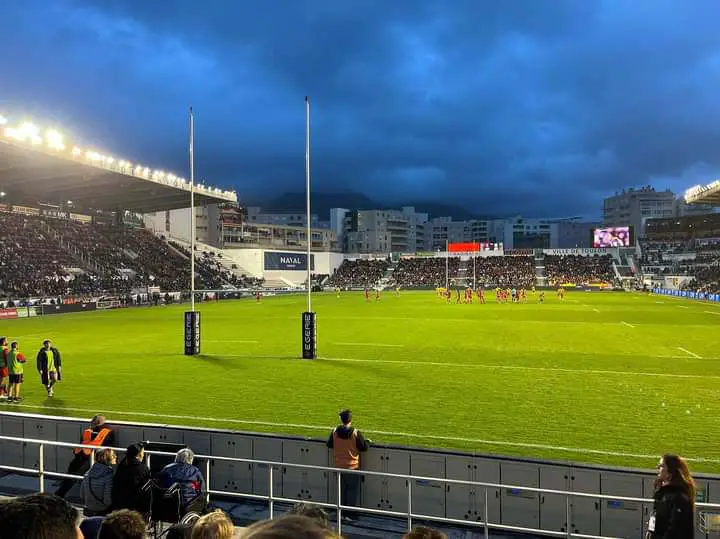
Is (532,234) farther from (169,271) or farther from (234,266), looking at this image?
(169,271)

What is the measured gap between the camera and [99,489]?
6.43m

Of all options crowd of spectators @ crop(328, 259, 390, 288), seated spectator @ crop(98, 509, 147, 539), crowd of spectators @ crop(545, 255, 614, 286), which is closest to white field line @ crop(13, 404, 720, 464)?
seated spectator @ crop(98, 509, 147, 539)

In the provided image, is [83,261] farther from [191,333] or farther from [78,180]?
[191,333]

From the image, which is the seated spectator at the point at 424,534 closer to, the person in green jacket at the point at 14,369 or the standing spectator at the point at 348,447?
the standing spectator at the point at 348,447

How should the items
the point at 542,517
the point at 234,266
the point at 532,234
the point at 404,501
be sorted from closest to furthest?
the point at 542,517 → the point at 404,501 → the point at 234,266 → the point at 532,234

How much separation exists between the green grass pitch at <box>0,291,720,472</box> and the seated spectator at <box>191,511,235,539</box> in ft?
28.9

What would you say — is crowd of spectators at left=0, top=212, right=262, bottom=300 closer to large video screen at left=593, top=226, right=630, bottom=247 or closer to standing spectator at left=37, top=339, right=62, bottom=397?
standing spectator at left=37, top=339, right=62, bottom=397

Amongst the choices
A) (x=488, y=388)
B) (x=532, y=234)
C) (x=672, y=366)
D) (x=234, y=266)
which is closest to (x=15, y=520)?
(x=488, y=388)

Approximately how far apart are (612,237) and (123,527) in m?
107

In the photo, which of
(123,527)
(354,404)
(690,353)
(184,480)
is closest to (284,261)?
(690,353)

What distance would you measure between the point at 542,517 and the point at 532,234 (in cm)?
18615

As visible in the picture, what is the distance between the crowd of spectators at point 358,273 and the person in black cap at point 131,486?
91579 mm

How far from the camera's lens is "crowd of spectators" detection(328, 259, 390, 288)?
101m

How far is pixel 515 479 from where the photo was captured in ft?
25.5
